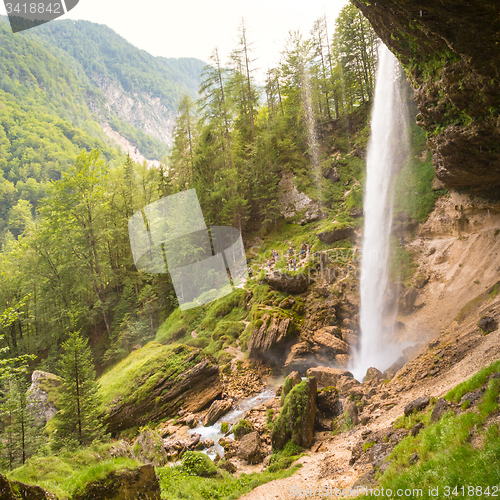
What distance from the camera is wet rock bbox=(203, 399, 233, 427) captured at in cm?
1336

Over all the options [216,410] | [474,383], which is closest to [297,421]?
[216,410]

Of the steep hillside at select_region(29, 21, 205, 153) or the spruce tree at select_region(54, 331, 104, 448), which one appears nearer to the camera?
the spruce tree at select_region(54, 331, 104, 448)

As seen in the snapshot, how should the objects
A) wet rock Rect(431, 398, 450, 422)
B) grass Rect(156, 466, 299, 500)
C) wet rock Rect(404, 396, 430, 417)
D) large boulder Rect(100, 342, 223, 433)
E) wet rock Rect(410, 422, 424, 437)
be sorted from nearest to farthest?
wet rock Rect(431, 398, 450, 422) < wet rock Rect(410, 422, 424, 437) < wet rock Rect(404, 396, 430, 417) < grass Rect(156, 466, 299, 500) < large boulder Rect(100, 342, 223, 433)

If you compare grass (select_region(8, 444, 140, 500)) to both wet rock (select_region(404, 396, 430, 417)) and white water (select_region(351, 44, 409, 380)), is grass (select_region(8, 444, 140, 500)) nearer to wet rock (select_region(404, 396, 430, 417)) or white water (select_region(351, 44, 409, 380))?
wet rock (select_region(404, 396, 430, 417))

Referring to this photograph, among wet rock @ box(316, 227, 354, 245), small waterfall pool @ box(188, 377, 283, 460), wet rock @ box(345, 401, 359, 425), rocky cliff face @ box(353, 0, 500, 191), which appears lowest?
small waterfall pool @ box(188, 377, 283, 460)

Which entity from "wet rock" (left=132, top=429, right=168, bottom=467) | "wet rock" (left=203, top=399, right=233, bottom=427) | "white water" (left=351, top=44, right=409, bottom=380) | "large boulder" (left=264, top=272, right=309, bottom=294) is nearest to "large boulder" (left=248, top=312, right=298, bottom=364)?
"large boulder" (left=264, top=272, right=309, bottom=294)

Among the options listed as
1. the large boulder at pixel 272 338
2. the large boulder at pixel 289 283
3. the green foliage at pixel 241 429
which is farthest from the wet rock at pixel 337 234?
the green foliage at pixel 241 429

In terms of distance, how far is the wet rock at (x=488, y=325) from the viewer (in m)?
9.71

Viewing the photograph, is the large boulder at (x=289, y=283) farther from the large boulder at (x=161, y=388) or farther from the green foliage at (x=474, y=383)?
the green foliage at (x=474, y=383)

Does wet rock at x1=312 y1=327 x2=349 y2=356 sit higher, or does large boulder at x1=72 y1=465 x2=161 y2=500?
large boulder at x1=72 y1=465 x2=161 y2=500

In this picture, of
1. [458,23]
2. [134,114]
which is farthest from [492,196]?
[134,114]

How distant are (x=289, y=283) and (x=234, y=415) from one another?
9.46 m

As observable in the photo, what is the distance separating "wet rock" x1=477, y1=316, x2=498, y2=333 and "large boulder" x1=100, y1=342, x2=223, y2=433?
39.5ft

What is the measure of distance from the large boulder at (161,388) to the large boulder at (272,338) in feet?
9.42
